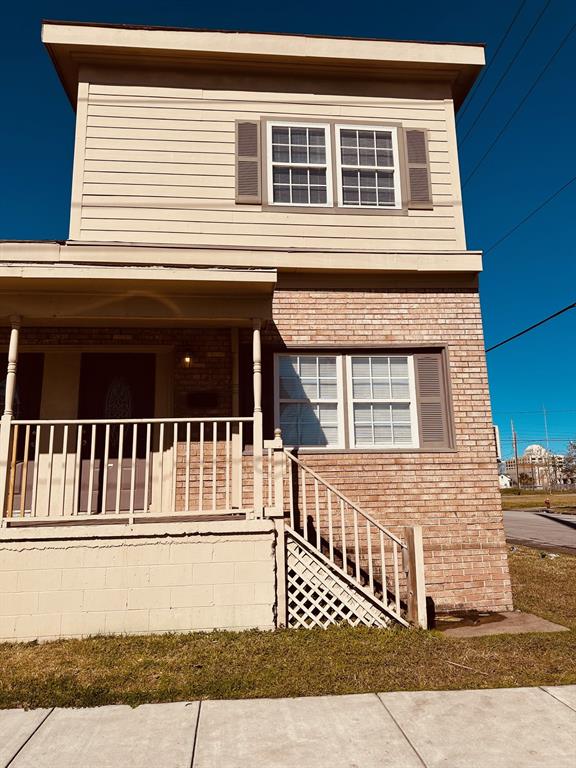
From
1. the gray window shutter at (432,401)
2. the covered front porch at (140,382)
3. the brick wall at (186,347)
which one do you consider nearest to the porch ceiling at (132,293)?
the covered front porch at (140,382)

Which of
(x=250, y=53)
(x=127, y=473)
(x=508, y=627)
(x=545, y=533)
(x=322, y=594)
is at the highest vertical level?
(x=250, y=53)

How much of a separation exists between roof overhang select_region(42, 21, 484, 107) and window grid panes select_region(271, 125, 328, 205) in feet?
3.07

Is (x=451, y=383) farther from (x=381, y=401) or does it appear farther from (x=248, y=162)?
(x=248, y=162)

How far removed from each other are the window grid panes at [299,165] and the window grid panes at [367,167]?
0.29 m

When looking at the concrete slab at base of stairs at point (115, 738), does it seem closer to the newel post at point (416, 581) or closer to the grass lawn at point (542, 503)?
the newel post at point (416, 581)

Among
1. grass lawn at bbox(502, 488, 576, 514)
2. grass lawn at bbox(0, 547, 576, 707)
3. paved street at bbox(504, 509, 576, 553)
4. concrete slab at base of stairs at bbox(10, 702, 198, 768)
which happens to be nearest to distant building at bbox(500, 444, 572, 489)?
grass lawn at bbox(502, 488, 576, 514)

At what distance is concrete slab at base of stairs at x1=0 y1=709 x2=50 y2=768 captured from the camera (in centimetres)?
305

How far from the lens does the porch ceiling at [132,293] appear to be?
553 centimetres

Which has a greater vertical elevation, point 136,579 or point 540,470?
point 540,470

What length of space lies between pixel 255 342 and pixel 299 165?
10.8 feet

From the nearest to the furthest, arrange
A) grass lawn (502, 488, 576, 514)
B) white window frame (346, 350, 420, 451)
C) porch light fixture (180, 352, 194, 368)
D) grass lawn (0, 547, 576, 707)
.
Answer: grass lawn (0, 547, 576, 707), porch light fixture (180, 352, 194, 368), white window frame (346, 350, 420, 451), grass lawn (502, 488, 576, 514)

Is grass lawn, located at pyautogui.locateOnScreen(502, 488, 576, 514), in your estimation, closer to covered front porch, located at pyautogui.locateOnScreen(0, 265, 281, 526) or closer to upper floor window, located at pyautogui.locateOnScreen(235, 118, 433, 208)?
upper floor window, located at pyautogui.locateOnScreen(235, 118, 433, 208)

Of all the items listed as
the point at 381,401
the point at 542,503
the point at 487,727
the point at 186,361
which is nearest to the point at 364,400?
the point at 381,401

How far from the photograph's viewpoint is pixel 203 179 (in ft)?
24.5
